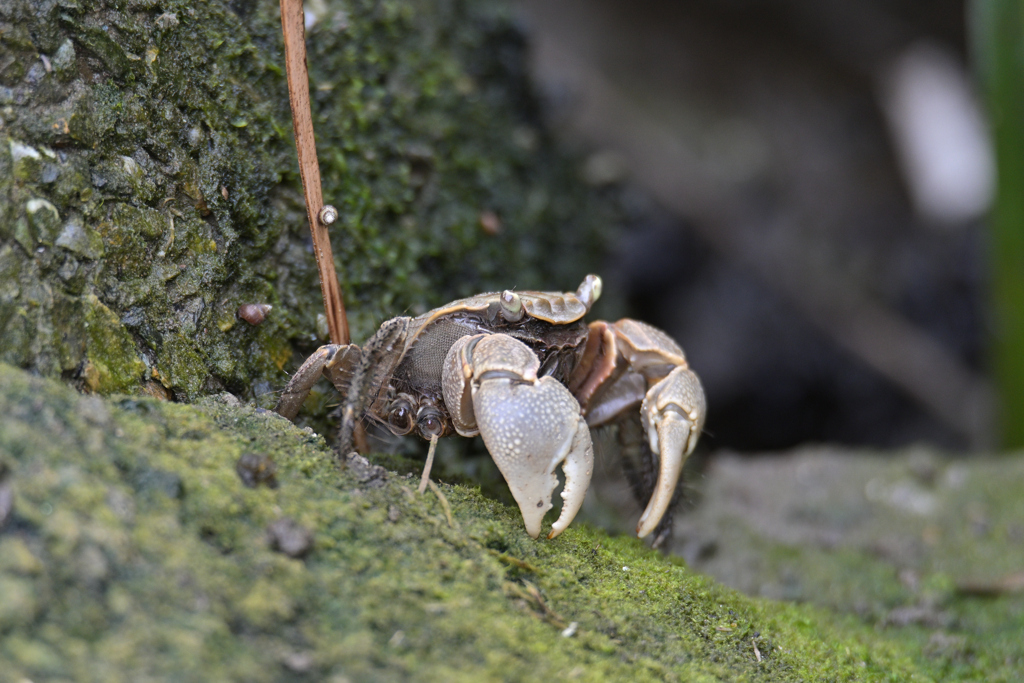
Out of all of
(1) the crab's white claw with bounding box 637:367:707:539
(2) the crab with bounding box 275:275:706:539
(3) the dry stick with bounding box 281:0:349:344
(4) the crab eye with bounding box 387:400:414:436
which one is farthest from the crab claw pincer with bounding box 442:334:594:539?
(3) the dry stick with bounding box 281:0:349:344

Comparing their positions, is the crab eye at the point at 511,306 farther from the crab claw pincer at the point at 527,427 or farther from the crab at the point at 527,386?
the crab claw pincer at the point at 527,427

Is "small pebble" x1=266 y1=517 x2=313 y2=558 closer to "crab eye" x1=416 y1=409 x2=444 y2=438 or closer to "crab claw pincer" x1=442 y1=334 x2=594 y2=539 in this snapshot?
"crab claw pincer" x1=442 y1=334 x2=594 y2=539

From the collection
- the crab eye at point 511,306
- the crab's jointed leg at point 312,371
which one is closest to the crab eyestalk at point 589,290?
the crab eye at point 511,306

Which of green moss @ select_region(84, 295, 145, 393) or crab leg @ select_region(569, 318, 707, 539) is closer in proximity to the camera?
green moss @ select_region(84, 295, 145, 393)

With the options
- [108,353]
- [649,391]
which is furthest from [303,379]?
[649,391]

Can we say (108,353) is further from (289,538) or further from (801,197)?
(801,197)

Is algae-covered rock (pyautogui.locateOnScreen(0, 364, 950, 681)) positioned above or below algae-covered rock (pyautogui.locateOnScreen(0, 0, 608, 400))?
below

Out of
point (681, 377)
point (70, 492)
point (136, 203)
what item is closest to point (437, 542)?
point (70, 492)
